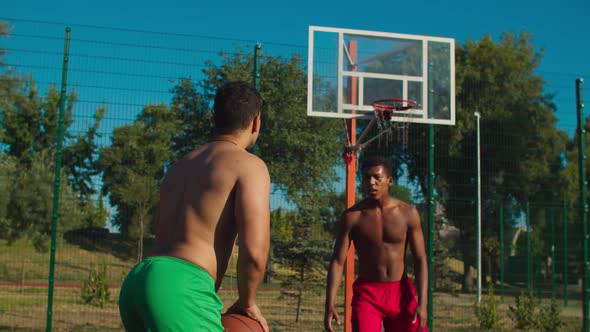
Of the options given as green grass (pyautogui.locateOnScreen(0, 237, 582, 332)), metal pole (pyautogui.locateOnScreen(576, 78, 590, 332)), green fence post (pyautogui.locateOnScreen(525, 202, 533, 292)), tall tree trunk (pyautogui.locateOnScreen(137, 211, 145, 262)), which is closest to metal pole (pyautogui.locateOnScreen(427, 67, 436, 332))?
green grass (pyautogui.locateOnScreen(0, 237, 582, 332))

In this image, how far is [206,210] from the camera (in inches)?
102

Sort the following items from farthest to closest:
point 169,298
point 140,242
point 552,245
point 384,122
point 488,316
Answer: point 552,245
point 488,316
point 140,242
point 384,122
point 169,298

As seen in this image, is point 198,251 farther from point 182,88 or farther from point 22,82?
point 22,82

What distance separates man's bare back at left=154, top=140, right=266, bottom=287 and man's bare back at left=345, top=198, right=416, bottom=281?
299 cm

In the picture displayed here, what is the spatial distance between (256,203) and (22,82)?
7.06 metres

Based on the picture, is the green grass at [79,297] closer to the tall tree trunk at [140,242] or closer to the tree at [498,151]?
the tall tree trunk at [140,242]

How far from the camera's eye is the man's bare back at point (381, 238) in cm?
549

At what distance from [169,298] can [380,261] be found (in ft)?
10.9

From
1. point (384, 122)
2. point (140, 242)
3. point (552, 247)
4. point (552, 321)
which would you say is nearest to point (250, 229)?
point (384, 122)

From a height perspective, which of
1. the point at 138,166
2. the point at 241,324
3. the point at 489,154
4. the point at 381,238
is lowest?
the point at 241,324

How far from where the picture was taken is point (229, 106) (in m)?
2.80

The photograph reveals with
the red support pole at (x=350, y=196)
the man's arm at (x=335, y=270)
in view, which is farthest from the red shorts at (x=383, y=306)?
the red support pole at (x=350, y=196)

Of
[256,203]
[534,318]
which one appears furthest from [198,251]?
[534,318]

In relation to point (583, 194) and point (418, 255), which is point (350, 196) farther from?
point (583, 194)
